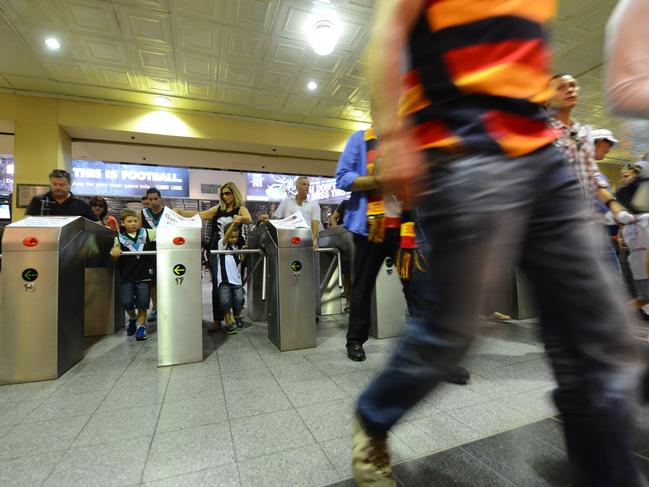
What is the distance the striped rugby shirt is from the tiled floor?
38cm

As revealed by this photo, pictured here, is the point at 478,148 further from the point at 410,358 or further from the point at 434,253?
the point at 410,358

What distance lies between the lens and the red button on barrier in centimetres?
197

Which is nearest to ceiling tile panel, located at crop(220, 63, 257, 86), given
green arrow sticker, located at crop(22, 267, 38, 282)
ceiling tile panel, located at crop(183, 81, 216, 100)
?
ceiling tile panel, located at crop(183, 81, 216, 100)

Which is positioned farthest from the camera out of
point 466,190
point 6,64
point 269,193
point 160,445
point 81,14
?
point 269,193

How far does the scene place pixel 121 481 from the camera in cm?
103

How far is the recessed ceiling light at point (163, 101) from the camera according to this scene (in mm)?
5629

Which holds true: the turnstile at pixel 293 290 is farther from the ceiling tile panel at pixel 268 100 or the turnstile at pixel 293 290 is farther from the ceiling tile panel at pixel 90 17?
the ceiling tile panel at pixel 268 100

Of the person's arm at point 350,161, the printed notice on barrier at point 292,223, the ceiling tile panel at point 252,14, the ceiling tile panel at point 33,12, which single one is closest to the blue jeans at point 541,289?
the person's arm at point 350,161

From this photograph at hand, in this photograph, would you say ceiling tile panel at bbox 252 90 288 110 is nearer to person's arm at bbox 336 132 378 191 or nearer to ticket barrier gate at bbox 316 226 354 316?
ticket barrier gate at bbox 316 226 354 316

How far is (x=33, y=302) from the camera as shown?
1.98 m

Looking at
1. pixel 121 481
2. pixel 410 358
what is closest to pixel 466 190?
pixel 410 358

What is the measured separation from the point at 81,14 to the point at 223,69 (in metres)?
1.68

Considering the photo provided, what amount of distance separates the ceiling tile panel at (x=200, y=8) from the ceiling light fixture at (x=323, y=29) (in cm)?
101

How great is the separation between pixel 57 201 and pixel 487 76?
352 cm
